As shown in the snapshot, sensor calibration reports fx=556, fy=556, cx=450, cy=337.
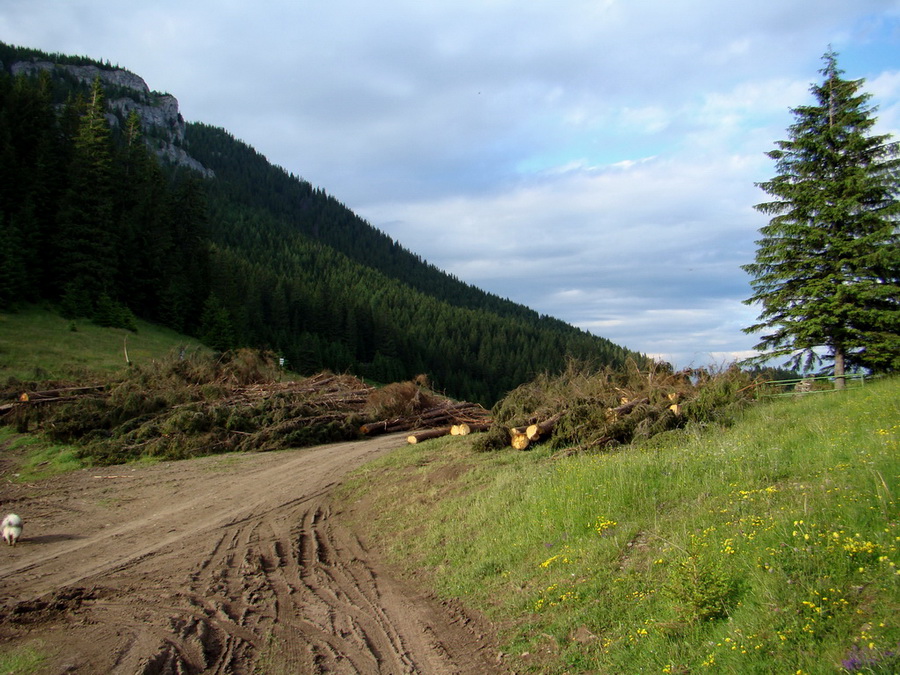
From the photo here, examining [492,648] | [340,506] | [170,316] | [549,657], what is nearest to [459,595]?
[492,648]

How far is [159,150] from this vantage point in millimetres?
175625

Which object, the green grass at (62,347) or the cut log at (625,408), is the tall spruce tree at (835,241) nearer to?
the cut log at (625,408)

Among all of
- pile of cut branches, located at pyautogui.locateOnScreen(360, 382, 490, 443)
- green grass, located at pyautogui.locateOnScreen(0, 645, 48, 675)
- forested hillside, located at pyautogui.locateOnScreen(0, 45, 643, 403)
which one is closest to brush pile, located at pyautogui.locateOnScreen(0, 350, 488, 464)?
pile of cut branches, located at pyautogui.locateOnScreen(360, 382, 490, 443)

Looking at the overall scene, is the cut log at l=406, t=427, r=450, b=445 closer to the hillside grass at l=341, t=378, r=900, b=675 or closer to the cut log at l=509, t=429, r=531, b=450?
the cut log at l=509, t=429, r=531, b=450

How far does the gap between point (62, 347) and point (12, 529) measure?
976 inches

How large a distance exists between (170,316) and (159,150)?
15636 centimetres

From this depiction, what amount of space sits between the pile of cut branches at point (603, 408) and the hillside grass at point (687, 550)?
1564mm

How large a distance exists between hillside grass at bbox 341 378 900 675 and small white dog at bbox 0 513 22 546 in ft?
17.3

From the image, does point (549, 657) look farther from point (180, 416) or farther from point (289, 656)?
point (180, 416)

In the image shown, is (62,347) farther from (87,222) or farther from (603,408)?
(603,408)

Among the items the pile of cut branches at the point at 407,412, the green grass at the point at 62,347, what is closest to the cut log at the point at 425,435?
the pile of cut branches at the point at 407,412

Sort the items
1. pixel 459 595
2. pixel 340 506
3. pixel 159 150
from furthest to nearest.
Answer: pixel 159 150
pixel 340 506
pixel 459 595

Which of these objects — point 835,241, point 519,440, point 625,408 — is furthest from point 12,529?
point 835,241

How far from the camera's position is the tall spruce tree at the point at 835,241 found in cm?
1742
